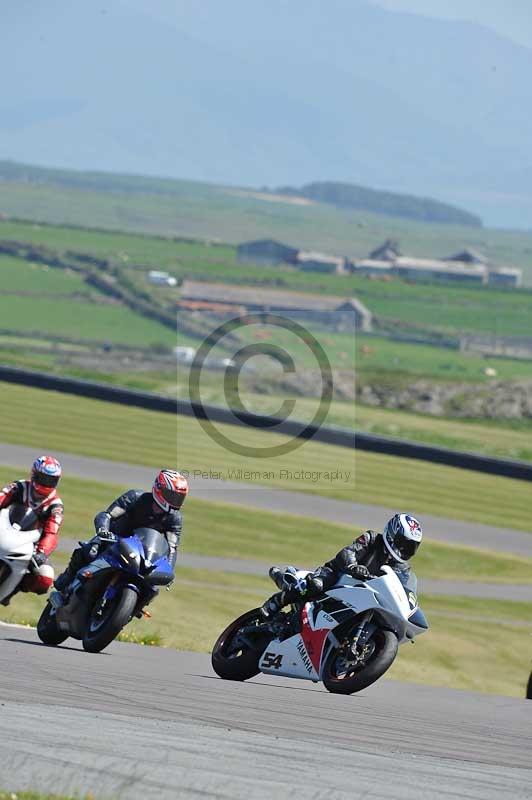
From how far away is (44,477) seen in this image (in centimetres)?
1428

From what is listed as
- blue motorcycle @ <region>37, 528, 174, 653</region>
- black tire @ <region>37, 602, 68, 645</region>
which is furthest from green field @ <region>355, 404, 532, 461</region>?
blue motorcycle @ <region>37, 528, 174, 653</region>

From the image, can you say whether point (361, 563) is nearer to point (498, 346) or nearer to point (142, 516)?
point (142, 516)

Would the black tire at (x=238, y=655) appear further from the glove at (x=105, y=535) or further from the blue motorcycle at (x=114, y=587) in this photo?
the glove at (x=105, y=535)

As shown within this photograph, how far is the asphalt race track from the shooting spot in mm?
6477

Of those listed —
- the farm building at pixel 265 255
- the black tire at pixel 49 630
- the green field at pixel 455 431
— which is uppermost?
the farm building at pixel 265 255

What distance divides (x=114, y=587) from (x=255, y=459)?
115 feet

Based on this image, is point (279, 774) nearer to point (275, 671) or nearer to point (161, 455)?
point (275, 671)

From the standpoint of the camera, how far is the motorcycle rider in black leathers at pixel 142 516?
12.6 metres

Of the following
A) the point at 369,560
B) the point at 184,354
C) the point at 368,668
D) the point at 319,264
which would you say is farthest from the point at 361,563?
the point at 319,264

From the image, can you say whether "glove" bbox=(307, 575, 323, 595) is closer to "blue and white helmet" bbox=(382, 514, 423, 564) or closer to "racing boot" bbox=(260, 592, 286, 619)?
"racing boot" bbox=(260, 592, 286, 619)

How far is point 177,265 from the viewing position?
564ft

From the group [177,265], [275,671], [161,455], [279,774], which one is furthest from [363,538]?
[177,265]

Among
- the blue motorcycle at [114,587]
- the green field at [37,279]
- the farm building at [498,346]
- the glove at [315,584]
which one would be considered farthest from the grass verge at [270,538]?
the green field at [37,279]

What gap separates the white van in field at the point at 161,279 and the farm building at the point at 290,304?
31.1 feet
